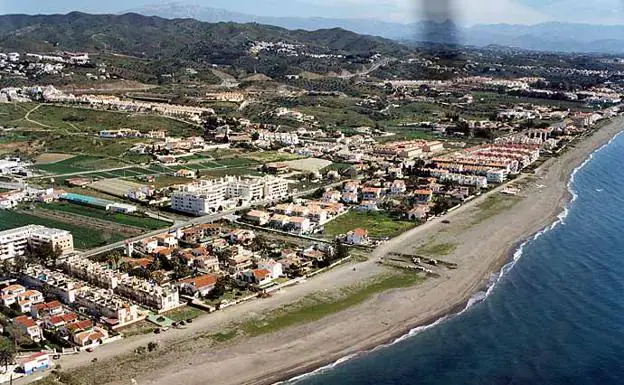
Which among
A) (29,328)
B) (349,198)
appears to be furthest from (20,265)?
(349,198)

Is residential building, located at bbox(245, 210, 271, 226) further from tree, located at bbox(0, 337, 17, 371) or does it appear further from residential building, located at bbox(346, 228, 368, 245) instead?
tree, located at bbox(0, 337, 17, 371)

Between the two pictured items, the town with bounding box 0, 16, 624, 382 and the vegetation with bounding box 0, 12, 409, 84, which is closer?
the town with bounding box 0, 16, 624, 382

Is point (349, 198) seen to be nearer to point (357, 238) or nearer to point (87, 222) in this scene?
point (357, 238)

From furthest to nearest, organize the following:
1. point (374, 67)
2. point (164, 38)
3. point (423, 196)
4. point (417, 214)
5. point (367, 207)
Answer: point (164, 38)
point (374, 67)
point (423, 196)
point (367, 207)
point (417, 214)

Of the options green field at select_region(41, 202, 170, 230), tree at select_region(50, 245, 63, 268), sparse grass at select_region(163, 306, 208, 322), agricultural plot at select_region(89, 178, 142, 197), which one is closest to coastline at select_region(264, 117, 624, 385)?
Result: sparse grass at select_region(163, 306, 208, 322)

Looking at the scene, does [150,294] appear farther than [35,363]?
Yes

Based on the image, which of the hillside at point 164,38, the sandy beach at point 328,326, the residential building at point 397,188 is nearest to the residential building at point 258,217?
the sandy beach at point 328,326
